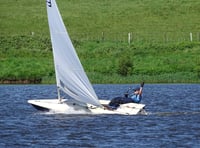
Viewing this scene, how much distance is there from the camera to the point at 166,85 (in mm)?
66250

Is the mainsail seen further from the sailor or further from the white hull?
the sailor

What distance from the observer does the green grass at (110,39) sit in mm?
69750

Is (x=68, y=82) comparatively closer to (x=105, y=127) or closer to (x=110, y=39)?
(x=105, y=127)

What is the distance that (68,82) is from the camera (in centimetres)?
4147

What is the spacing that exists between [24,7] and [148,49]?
34268 mm

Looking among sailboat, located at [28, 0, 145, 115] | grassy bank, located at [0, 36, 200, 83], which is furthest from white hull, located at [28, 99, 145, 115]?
grassy bank, located at [0, 36, 200, 83]

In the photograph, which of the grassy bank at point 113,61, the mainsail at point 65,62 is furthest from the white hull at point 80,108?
the grassy bank at point 113,61

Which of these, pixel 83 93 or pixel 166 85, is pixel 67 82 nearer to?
pixel 83 93

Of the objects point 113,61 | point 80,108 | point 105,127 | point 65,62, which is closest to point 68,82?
point 65,62

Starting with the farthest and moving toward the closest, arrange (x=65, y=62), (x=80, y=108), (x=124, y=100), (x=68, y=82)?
(x=65, y=62) < (x=68, y=82) < (x=80, y=108) < (x=124, y=100)

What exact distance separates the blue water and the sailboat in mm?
600

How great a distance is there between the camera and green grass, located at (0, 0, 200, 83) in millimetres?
69750

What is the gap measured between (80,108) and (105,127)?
241 inches

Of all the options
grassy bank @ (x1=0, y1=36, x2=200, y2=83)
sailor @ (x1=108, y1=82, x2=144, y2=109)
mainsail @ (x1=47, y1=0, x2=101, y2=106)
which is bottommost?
grassy bank @ (x1=0, y1=36, x2=200, y2=83)
